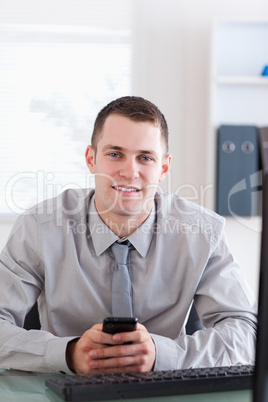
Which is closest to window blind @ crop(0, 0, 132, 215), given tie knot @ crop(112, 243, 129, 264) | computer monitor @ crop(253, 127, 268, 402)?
tie knot @ crop(112, 243, 129, 264)

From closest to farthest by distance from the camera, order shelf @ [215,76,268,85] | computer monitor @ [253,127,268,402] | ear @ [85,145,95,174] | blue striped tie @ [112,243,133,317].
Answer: computer monitor @ [253,127,268,402] < blue striped tie @ [112,243,133,317] < ear @ [85,145,95,174] < shelf @ [215,76,268,85]

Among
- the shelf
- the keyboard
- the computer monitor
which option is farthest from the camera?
the shelf

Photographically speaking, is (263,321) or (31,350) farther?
(31,350)

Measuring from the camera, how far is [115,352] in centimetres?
129

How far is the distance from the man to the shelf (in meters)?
1.57

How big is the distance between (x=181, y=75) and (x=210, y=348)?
2324 mm

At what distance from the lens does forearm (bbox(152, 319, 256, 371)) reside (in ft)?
4.50

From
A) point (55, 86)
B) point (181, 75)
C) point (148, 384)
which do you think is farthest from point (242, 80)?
point (148, 384)

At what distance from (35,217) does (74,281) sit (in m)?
0.23

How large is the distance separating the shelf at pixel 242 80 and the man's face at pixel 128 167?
164 centimetres

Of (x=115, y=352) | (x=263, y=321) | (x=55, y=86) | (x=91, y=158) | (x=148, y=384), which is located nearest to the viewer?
(x=263, y=321)

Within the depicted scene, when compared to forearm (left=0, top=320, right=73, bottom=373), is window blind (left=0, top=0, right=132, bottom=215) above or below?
above

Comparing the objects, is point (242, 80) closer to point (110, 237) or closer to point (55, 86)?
point (55, 86)

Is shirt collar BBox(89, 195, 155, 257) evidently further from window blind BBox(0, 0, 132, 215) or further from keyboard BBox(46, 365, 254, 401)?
window blind BBox(0, 0, 132, 215)
